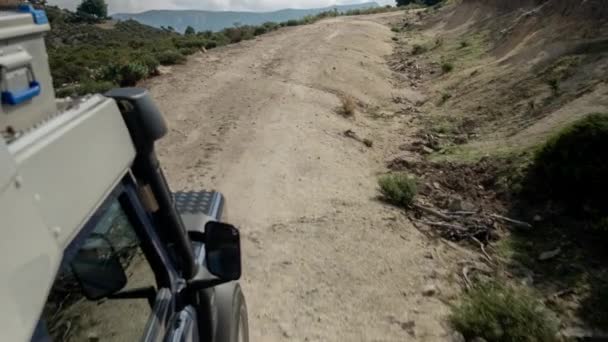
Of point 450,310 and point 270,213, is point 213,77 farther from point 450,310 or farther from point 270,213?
point 450,310

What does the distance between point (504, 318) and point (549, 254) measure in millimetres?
1592

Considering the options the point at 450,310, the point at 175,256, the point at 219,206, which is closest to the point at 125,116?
the point at 175,256

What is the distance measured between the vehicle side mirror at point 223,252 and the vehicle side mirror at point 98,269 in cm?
40

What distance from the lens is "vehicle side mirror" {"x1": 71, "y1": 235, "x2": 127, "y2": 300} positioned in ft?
4.64

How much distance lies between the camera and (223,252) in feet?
6.82

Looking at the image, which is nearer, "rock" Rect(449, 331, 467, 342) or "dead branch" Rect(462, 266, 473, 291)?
"rock" Rect(449, 331, 467, 342)

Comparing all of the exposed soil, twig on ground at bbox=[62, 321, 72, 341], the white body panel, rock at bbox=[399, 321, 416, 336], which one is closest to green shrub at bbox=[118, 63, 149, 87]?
the exposed soil

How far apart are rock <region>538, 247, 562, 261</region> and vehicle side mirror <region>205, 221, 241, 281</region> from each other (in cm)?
441

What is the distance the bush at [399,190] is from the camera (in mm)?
6660

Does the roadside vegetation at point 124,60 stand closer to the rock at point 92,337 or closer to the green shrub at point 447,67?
the rock at point 92,337

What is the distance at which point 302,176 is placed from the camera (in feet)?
25.3

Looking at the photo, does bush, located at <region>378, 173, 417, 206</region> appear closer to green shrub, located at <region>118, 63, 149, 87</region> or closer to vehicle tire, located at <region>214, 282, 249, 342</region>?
vehicle tire, located at <region>214, 282, 249, 342</region>

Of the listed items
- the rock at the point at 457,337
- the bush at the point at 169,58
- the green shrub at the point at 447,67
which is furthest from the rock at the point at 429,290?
the bush at the point at 169,58

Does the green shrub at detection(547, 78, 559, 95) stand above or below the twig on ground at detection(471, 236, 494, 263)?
above
